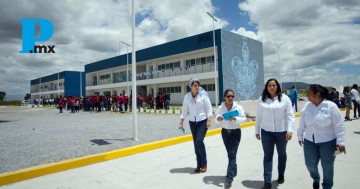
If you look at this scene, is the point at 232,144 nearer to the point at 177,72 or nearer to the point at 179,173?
the point at 179,173

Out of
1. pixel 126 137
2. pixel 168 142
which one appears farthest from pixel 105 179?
pixel 126 137

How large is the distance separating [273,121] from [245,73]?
96.8 feet

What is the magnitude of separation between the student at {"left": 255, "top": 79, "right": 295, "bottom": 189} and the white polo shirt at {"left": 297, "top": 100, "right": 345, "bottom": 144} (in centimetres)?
38

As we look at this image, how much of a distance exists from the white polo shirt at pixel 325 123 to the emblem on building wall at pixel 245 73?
89.8 feet

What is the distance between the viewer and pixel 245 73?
32.7 m

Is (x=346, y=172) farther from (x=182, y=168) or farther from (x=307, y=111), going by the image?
(x=182, y=168)

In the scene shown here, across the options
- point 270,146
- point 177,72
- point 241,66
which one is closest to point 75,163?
point 270,146

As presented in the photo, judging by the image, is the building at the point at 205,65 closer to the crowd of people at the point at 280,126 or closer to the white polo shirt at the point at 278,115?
the crowd of people at the point at 280,126

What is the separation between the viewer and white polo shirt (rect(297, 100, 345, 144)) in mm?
3402

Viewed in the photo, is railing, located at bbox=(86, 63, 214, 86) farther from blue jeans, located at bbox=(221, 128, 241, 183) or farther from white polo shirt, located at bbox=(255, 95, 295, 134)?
white polo shirt, located at bbox=(255, 95, 295, 134)

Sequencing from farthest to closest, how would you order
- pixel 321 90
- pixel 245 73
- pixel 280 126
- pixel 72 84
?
pixel 72 84 < pixel 245 73 < pixel 280 126 < pixel 321 90

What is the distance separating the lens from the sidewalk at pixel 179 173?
4.36 metres

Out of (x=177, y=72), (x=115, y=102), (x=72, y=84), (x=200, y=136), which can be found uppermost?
(x=72, y=84)

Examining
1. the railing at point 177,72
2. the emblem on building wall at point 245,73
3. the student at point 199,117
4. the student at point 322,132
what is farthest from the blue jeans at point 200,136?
the emblem on building wall at point 245,73
